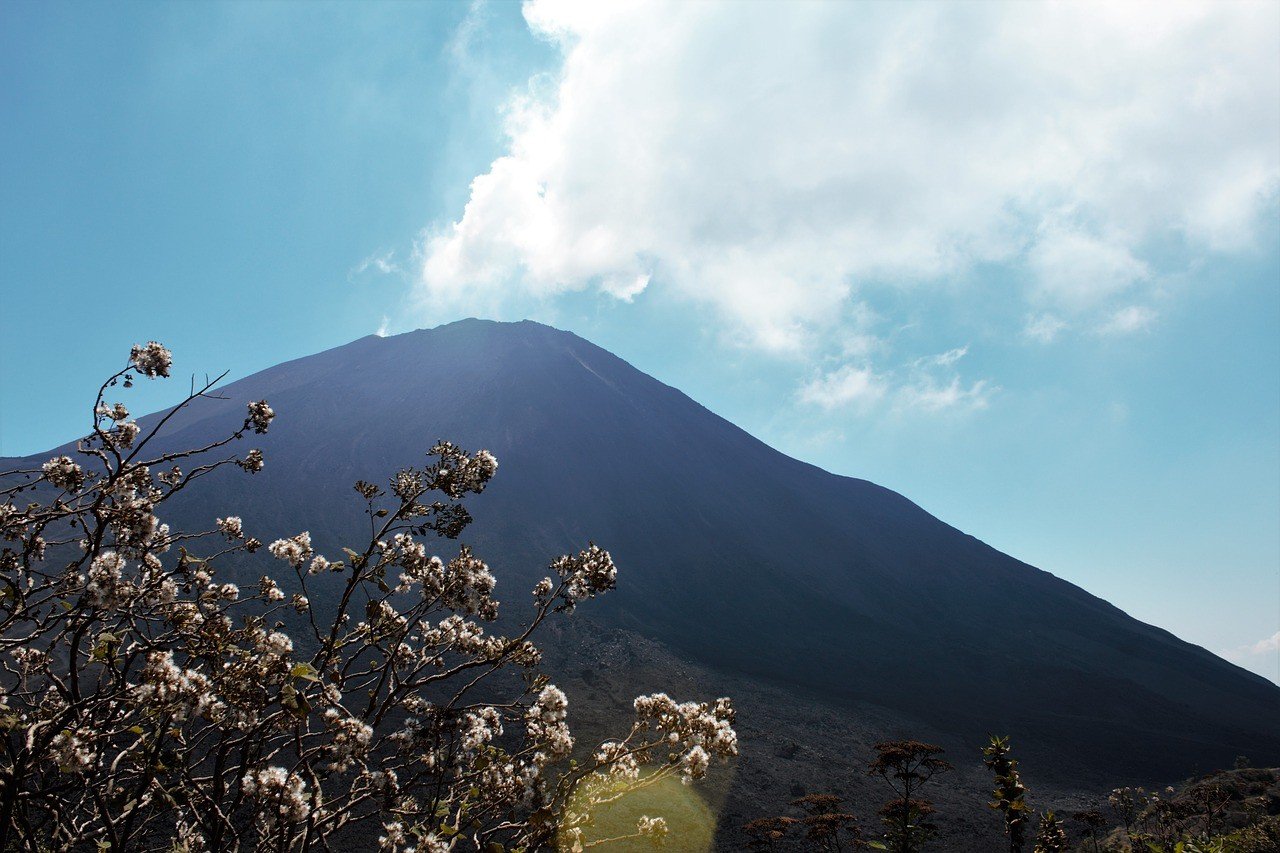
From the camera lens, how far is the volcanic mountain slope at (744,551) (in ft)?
167

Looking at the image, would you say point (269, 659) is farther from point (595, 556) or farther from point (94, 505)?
point (595, 556)

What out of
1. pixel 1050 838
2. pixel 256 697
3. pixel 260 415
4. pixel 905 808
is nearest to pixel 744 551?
pixel 905 808

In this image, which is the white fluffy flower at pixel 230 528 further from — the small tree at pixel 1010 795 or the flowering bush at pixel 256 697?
the small tree at pixel 1010 795

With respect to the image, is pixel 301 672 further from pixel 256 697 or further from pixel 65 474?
pixel 65 474

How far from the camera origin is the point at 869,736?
39.4 metres

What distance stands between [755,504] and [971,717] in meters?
47.0

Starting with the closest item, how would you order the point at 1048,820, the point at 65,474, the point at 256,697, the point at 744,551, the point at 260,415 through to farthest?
the point at 256,697
the point at 65,474
the point at 260,415
the point at 1048,820
the point at 744,551

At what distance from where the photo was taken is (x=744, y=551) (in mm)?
78000

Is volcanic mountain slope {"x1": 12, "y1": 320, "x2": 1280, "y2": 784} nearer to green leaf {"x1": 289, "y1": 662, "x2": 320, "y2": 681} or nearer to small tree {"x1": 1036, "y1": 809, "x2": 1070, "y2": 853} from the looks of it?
small tree {"x1": 1036, "y1": 809, "x2": 1070, "y2": 853}

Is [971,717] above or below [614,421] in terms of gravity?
below

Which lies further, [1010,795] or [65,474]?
[1010,795]

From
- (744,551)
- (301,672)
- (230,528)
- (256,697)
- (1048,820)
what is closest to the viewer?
(301,672)

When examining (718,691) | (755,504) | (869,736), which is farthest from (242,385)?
(869,736)

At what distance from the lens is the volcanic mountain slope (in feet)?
167
